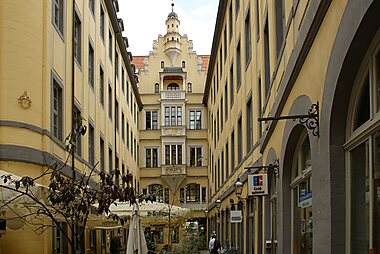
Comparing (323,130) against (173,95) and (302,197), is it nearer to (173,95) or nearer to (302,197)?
(302,197)

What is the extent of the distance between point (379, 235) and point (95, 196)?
4.84 m

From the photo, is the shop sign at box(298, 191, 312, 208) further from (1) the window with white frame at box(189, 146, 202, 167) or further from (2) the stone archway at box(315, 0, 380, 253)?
(1) the window with white frame at box(189, 146, 202, 167)

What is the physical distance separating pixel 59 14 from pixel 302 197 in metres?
10.7

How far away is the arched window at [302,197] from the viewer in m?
10.1

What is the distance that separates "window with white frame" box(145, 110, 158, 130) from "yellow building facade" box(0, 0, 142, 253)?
1238 inches

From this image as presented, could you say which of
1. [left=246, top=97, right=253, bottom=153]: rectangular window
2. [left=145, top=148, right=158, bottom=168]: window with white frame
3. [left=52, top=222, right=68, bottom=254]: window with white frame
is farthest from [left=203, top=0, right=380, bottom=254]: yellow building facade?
[left=145, top=148, right=158, bottom=168]: window with white frame

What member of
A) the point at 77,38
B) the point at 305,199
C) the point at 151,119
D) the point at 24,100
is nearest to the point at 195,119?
the point at 151,119

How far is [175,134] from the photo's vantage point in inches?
2299

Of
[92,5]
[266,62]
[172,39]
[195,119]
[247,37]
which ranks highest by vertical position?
[172,39]

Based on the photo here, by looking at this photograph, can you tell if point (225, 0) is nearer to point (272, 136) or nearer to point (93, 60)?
point (93, 60)

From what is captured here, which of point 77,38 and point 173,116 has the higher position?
point 173,116

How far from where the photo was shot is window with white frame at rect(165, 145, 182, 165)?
5841 centimetres

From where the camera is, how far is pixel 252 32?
20.9 m

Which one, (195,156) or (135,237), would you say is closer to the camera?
(135,237)
